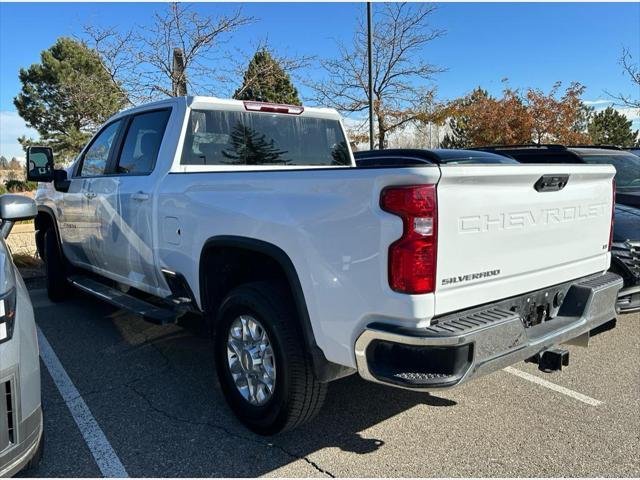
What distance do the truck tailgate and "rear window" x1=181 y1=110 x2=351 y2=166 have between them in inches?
91.0

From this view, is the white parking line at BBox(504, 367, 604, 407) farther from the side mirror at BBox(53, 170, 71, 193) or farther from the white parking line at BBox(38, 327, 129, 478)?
the side mirror at BBox(53, 170, 71, 193)

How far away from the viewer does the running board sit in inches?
145

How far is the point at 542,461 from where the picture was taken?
9.27 ft

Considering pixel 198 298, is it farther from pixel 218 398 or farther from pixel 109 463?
pixel 109 463

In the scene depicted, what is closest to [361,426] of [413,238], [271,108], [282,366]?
[282,366]

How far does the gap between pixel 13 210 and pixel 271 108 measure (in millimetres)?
2193

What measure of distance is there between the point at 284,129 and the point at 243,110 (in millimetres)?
426

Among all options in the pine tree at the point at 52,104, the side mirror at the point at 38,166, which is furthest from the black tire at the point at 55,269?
the pine tree at the point at 52,104

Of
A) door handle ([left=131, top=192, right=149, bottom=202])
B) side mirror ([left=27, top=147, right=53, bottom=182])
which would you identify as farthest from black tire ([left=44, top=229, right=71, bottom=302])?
door handle ([left=131, top=192, right=149, bottom=202])

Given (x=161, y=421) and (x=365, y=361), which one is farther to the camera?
(x=161, y=421)

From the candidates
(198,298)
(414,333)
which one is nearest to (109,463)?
(198,298)

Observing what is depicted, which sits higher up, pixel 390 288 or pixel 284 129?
pixel 284 129

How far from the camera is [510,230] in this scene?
8.63ft

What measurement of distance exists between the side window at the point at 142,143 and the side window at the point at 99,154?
1.06 ft
